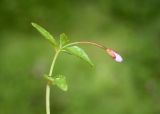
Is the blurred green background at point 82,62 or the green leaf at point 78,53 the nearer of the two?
the green leaf at point 78,53

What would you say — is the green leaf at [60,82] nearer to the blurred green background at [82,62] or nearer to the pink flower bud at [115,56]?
the pink flower bud at [115,56]

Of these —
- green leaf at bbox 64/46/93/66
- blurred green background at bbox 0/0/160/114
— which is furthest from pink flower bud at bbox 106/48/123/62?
blurred green background at bbox 0/0/160/114

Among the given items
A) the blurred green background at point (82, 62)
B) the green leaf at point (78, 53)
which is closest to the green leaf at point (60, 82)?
the green leaf at point (78, 53)

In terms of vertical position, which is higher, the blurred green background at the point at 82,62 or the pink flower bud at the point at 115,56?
the blurred green background at the point at 82,62

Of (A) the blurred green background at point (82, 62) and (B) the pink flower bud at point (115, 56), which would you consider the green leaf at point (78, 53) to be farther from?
(A) the blurred green background at point (82, 62)

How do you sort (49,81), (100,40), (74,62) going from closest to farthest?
(49,81) < (74,62) < (100,40)

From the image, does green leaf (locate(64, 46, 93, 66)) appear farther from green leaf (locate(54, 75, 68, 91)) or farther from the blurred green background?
the blurred green background

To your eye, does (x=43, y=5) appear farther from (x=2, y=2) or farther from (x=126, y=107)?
(x=126, y=107)

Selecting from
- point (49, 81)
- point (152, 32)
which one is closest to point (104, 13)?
point (152, 32)

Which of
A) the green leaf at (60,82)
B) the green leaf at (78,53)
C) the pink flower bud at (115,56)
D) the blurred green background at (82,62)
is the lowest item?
the green leaf at (60,82)
